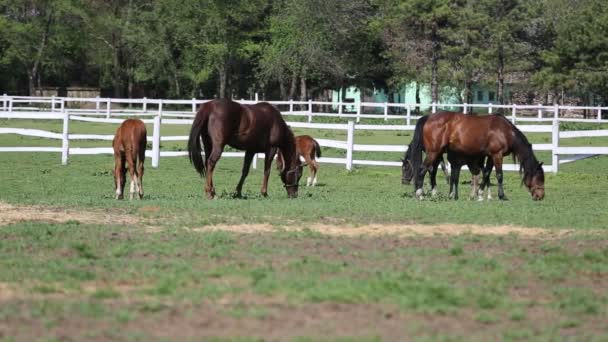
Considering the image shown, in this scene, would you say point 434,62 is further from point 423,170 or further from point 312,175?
point 423,170

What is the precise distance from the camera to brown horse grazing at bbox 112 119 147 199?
18.6m

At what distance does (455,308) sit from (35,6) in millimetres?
72934

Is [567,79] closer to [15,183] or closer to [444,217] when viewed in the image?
[15,183]

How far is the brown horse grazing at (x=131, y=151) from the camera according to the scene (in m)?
18.6

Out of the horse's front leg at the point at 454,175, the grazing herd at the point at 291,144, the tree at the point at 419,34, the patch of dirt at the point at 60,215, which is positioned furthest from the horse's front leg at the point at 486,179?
the tree at the point at 419,34

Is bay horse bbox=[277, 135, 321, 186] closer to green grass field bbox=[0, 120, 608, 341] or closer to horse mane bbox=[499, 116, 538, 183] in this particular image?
green grass field bbox=[0, 120, 608, 341]

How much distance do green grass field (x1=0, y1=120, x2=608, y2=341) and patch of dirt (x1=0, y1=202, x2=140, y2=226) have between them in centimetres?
3

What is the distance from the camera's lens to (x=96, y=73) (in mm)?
84438

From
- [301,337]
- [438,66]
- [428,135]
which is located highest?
[438,66]

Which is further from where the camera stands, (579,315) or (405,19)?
(405,19)

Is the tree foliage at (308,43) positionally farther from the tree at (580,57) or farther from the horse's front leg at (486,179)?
the horse's front leg at (486,179)

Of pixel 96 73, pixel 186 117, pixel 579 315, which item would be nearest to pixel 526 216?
pixel 579 315

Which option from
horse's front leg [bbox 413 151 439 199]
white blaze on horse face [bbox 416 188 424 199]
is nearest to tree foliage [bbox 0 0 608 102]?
horse's front leg [bbox 413 151 439 199]

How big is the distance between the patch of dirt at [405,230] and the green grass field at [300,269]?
27 mm
